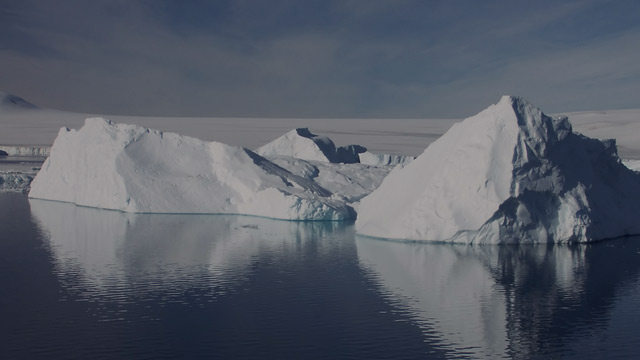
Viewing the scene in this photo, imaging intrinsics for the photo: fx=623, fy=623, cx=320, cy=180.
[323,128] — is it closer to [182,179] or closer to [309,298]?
[182,179]

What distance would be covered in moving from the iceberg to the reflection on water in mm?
650

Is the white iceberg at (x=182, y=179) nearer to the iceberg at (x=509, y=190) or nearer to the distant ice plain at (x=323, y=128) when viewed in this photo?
the iceberg at (x=509, y=190)

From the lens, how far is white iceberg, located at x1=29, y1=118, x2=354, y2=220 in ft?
100

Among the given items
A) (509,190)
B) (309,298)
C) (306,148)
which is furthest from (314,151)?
(309,298)

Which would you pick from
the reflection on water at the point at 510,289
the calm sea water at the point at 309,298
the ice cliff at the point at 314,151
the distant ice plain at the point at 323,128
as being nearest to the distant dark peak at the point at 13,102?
the distant ice plain at the point at 323,128

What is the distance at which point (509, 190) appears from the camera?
20.5m

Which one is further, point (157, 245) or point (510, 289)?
point (157, 245)

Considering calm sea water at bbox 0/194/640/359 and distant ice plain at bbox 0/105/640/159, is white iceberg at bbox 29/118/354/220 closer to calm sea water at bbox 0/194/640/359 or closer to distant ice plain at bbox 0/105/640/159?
calm sea water at bbox 0/194/640/359

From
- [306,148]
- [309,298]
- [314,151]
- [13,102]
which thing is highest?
[13,102]

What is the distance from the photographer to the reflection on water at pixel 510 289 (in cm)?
1153

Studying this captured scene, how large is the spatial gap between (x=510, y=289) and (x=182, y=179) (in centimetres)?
2018

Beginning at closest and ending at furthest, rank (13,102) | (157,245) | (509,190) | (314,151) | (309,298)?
(309,298)
(509,190)
(157,245)
(314,151)
(13,102)

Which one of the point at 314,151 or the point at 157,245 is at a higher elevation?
the point at 314,151

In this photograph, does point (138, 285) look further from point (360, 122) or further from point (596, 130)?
point (360, 122)
